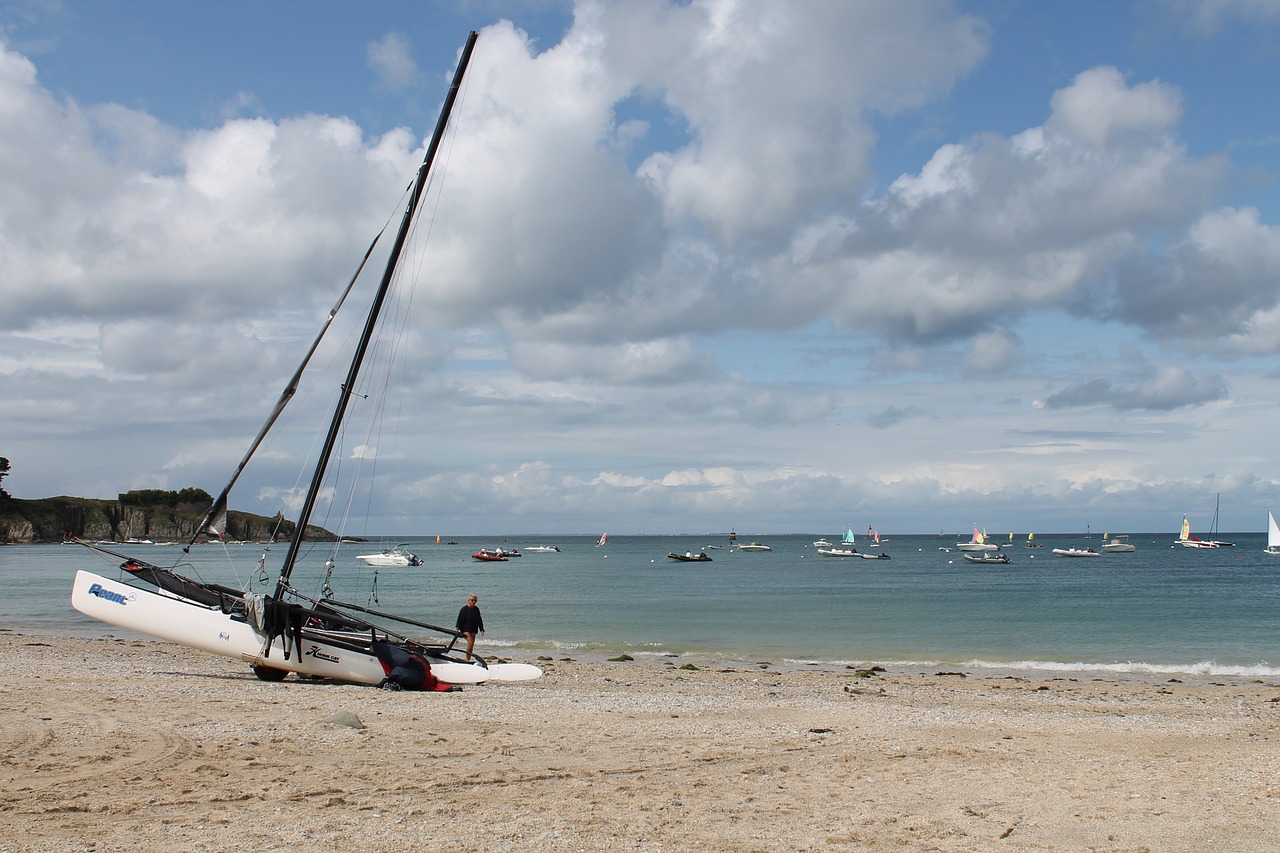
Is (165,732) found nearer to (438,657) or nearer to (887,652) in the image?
(438,657)

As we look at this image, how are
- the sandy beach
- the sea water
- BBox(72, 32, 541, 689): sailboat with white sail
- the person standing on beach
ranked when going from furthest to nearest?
the sea water
the person standing on beach
BBox(72, 32, 541, 689): sailboat with white sail
the sandy beach

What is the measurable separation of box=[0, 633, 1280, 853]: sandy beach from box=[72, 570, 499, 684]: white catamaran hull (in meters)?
0.74

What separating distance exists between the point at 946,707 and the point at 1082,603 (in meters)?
40.2

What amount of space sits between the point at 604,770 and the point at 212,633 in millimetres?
10893

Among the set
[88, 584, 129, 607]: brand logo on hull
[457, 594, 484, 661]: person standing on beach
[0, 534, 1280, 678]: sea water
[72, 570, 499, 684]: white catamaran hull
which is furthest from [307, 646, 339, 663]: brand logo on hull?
[88, 584, 129, 607]: brand logo on hull

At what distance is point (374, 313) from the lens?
65.3ft

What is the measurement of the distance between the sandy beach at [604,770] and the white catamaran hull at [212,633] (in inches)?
29.2

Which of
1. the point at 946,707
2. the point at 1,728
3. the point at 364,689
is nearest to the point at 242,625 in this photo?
the point at 364,689

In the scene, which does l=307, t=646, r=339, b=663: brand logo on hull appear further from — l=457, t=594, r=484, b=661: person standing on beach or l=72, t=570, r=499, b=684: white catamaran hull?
l=457, t=594, r=484, b=661: person standing on beach

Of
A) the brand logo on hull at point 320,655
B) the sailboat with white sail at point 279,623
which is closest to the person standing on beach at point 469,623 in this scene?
the sailboat with white sail at point 279,623

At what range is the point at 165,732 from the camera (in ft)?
39.2

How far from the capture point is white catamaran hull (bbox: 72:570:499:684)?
17.9m

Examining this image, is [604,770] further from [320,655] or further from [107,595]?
[107,595]

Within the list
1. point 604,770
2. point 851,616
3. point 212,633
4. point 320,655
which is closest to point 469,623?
point 320,655
